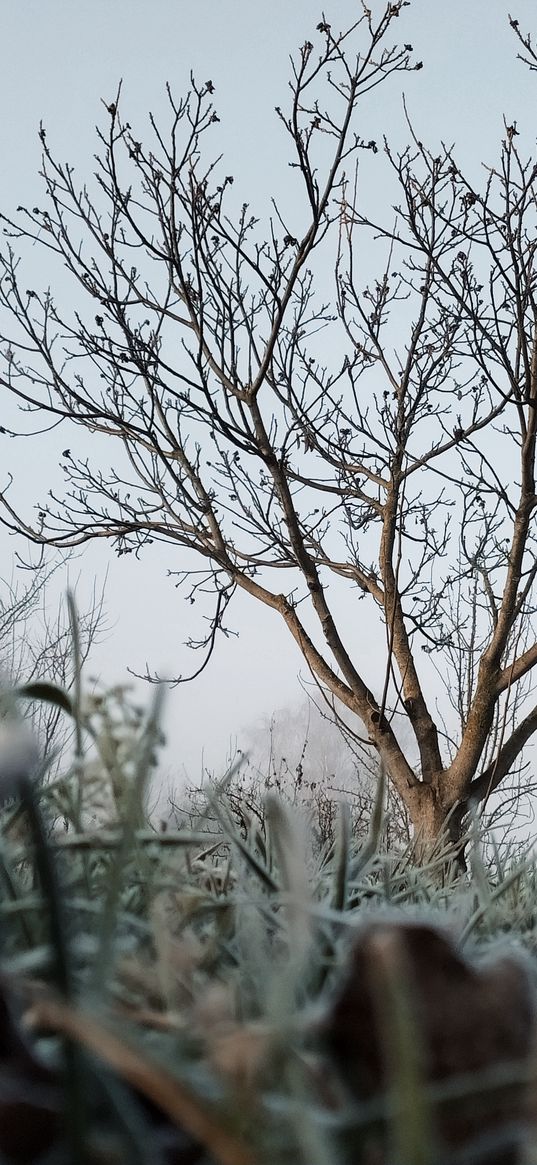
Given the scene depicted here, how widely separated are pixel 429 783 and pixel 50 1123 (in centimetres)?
312

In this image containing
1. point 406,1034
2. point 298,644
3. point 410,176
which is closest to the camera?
point 406,1034

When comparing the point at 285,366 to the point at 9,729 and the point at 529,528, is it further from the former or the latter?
the point at 9,729

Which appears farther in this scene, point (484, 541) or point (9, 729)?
point (484, 541)

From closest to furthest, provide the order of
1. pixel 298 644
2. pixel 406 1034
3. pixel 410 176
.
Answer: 1. pixel 406 1034
2. pixel 410 176
3. pixel 298 644

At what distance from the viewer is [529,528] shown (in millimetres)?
3088

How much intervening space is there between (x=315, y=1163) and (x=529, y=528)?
3125 mm

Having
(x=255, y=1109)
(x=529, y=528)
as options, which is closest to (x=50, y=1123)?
(x=255, y=1109)

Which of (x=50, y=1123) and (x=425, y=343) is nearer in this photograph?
(x=50, y=1123)

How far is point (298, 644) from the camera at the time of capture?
3.31 m

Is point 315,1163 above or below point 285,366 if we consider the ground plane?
below

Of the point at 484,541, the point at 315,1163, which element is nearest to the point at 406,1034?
the point at 315,1163

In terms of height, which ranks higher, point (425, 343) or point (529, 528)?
point (425, 343)

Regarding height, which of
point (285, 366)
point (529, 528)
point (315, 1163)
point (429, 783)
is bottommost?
point (315, 1163)

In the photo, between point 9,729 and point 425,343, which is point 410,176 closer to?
point 425,343
